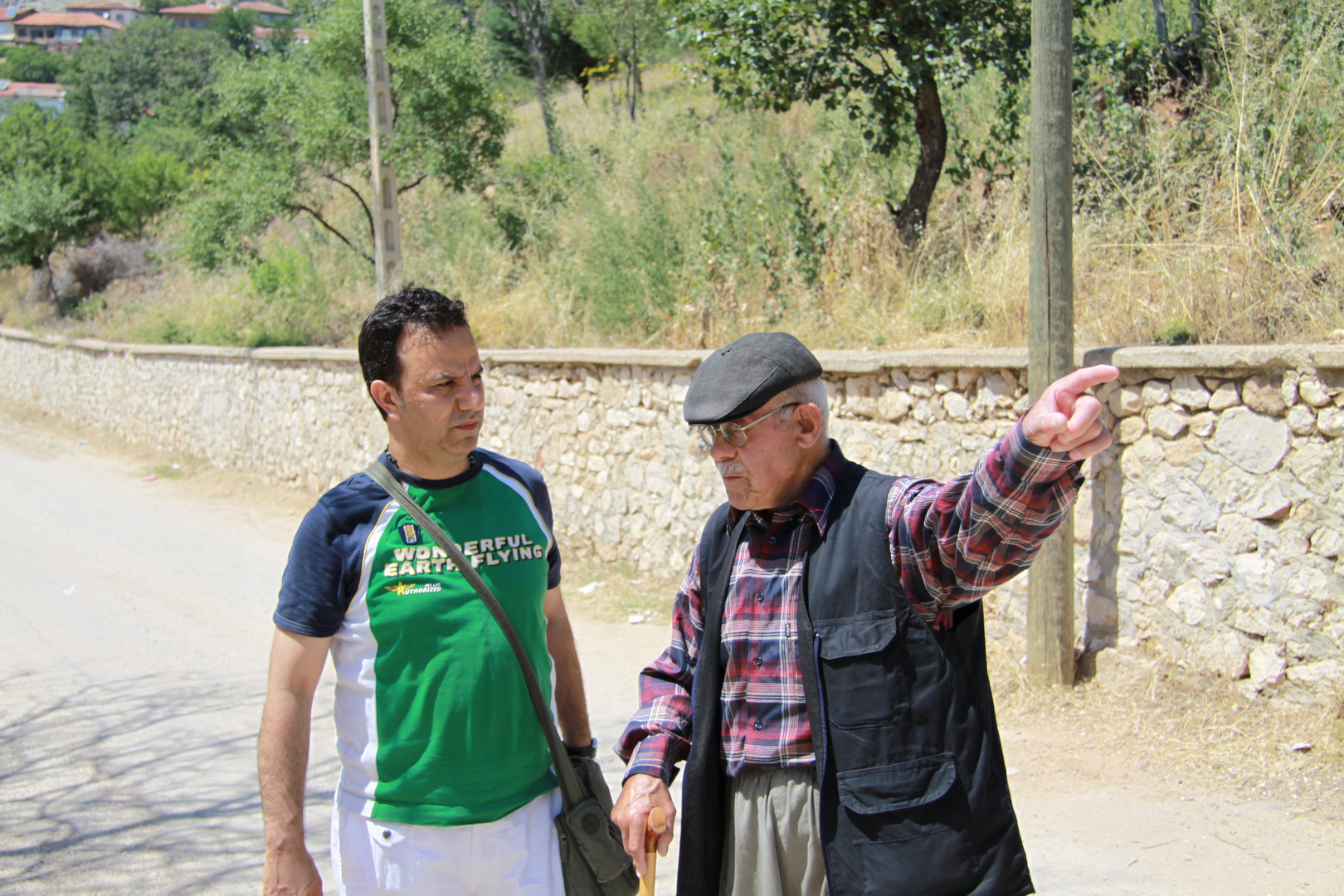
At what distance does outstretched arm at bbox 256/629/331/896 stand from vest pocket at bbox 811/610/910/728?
1.04 m

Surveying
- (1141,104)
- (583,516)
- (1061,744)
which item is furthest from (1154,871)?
(1141,104)

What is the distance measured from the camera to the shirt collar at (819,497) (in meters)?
1.94

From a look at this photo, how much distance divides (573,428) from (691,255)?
6.05ft

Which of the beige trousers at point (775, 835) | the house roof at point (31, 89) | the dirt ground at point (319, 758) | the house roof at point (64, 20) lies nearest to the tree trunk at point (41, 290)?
the dirt ground at point (319, 758)

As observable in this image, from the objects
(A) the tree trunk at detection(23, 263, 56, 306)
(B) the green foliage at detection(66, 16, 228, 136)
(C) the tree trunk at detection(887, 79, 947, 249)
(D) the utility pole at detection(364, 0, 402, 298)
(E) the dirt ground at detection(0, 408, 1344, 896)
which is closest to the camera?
(E) the dirt ground at detection(0, 408, 1344, 896)

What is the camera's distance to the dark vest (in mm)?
1744

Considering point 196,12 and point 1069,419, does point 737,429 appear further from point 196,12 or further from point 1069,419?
point 196,12

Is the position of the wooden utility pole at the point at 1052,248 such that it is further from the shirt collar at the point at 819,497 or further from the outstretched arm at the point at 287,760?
the outstretched arm at the point at 287,760

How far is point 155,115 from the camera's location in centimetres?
4806

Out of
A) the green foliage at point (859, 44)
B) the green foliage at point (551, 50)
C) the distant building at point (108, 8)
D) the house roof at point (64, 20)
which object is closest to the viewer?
the green foliage at point (859, 44)

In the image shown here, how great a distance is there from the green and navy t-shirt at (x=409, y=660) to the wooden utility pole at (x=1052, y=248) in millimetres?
3556

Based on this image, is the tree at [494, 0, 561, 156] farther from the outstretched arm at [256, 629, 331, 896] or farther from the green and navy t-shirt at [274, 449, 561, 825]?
the outstretched arm at [256, 629, 331, 896]

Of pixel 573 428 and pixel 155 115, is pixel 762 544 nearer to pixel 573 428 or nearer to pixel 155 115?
pixel 573 428

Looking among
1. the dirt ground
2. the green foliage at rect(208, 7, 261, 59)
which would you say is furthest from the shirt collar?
the green foliage at rect(208, 7, 261, 59)
